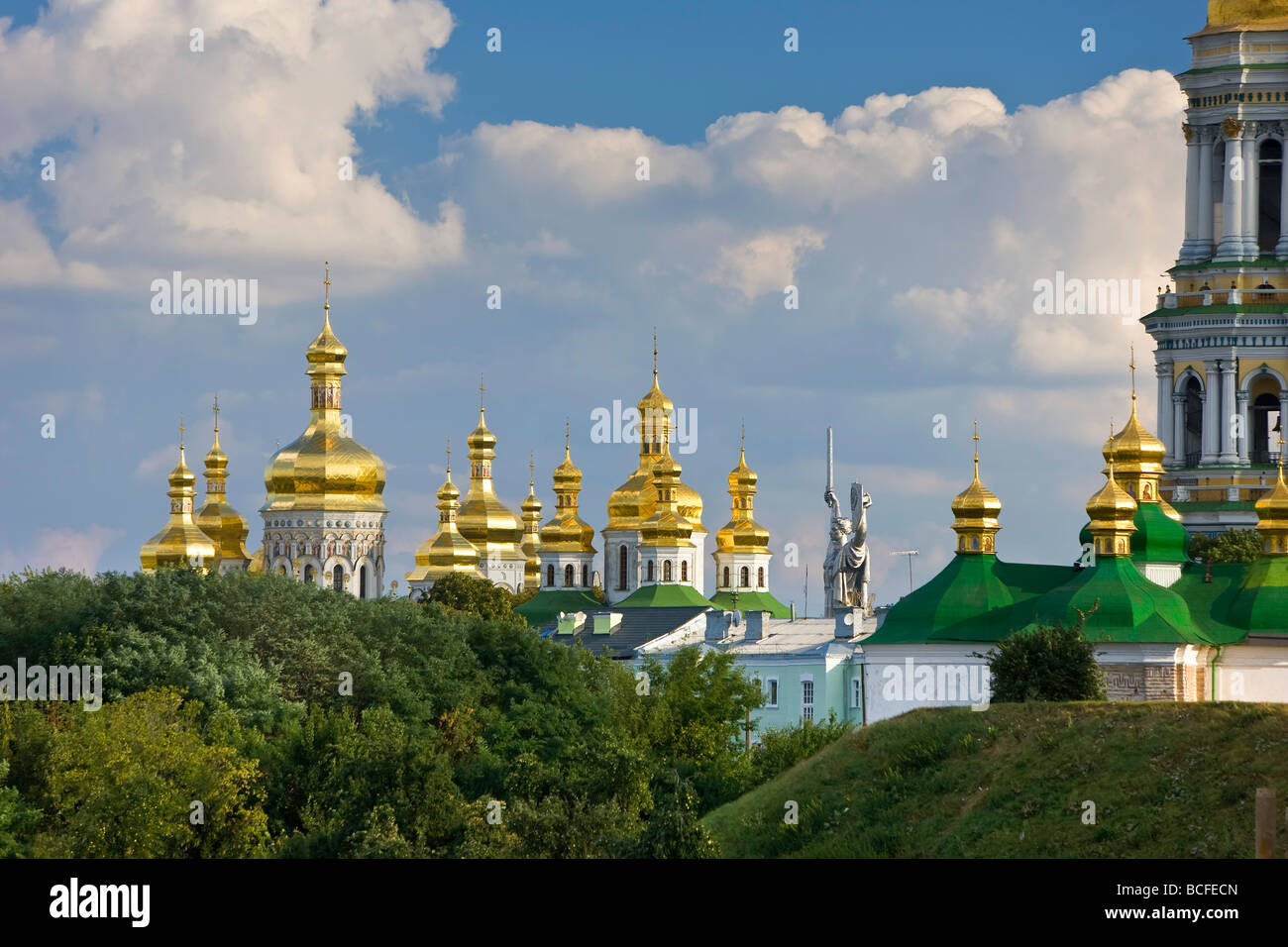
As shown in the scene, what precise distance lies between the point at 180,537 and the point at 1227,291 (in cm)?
4832

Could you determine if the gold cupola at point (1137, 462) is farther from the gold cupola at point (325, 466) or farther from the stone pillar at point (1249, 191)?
the gold cupola at point (325, 466)

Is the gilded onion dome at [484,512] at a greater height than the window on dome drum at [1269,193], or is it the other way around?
the window on dome drum at [1269,193]

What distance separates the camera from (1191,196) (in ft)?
252

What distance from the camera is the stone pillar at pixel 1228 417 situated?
7406 cm

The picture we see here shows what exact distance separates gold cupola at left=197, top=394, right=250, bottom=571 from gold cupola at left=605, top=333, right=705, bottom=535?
16.9 m

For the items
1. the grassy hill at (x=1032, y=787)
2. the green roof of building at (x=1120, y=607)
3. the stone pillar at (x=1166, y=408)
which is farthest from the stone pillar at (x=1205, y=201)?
the grassy hill at (x=1032, y=787)

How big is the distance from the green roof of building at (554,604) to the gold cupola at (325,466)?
22.9ft

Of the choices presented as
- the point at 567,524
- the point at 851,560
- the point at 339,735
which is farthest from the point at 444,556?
the point at 339,735

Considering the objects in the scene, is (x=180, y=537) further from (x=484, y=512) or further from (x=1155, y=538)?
(x=1155, y=538)

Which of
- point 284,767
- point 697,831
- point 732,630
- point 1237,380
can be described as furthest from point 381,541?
point 697,831
